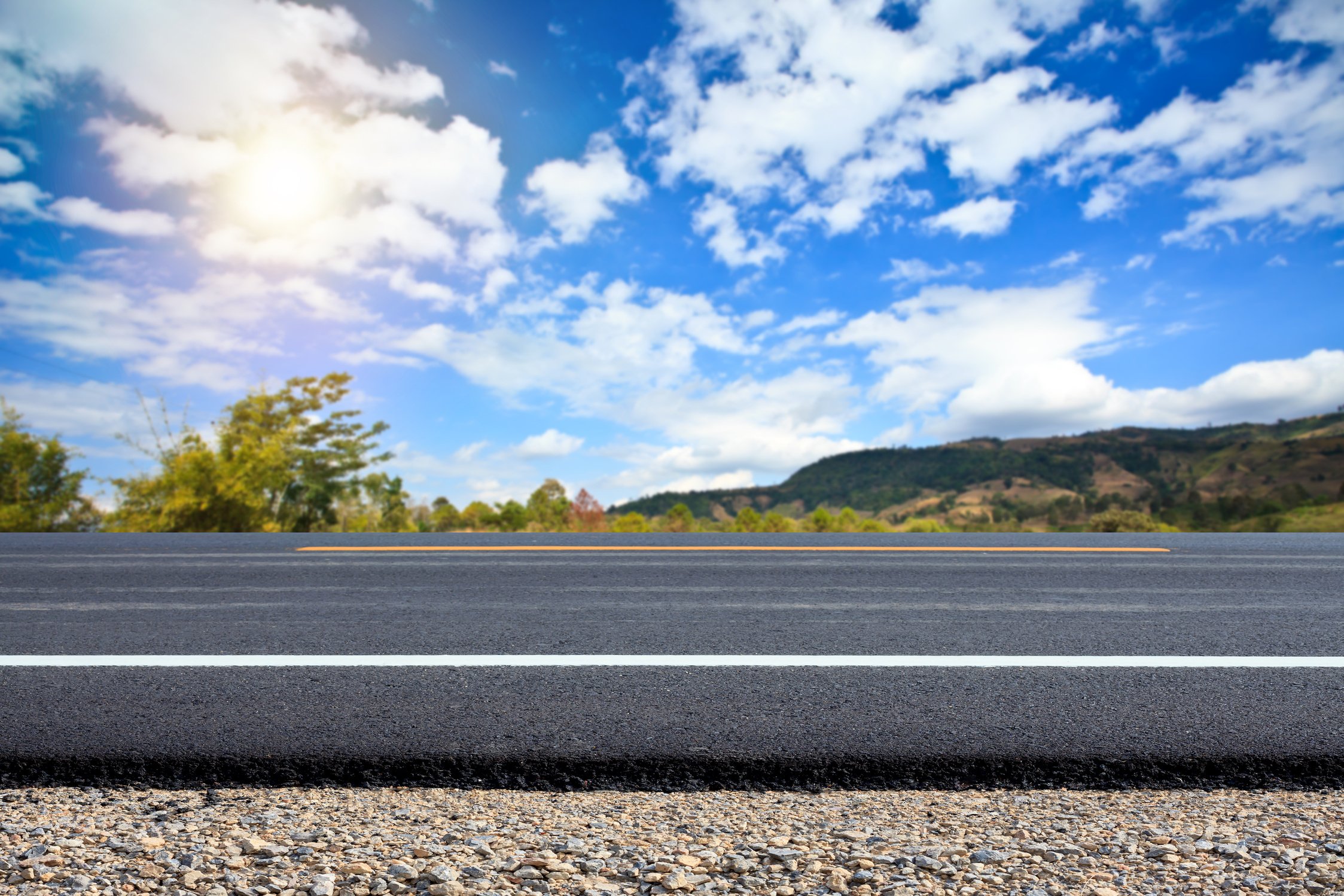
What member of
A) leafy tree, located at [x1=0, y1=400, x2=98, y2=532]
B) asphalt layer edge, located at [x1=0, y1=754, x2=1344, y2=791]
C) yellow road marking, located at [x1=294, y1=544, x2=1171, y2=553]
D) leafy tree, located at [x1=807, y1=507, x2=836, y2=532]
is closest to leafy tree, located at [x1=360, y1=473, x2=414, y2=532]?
leafy tree, located at [x1=0, y1=400, x2=98, y2=532]

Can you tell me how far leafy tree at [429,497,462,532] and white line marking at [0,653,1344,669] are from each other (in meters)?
23.9

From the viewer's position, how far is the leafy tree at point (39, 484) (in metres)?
21.0

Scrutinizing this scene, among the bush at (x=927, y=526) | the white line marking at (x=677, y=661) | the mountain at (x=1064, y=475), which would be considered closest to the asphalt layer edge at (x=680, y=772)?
the white line marking at (x=677, y=661)

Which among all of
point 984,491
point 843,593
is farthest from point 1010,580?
point 984,491

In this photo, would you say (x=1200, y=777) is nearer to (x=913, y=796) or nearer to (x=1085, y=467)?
(x=913, y=796)

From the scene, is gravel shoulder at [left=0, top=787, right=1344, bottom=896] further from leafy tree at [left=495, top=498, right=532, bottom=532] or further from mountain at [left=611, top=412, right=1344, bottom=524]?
mountain at [left=611, top=412, right=1344, bottom=524]

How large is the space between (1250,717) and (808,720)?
1.82m

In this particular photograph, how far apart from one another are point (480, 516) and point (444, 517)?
73.8 inches

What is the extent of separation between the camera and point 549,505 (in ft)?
106

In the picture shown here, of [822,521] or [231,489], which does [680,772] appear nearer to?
[231,489]

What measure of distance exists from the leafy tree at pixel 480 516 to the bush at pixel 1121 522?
22903 millimetres

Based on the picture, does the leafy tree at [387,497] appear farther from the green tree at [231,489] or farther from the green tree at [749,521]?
the green tree at [749,521]

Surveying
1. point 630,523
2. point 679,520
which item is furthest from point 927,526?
point 630,523

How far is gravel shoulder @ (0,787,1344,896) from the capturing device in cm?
179
